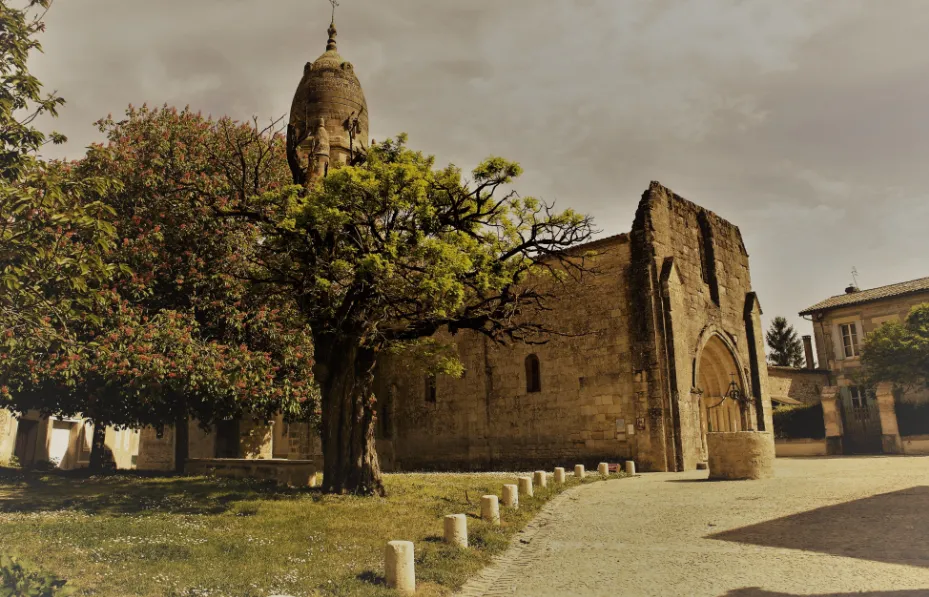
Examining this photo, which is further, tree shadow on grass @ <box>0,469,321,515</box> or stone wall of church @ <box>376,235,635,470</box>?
stone wall of church @ <box>376,235,635,470</box>

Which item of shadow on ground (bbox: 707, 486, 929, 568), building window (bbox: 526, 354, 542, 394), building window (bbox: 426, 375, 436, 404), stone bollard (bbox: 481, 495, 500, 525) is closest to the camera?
shadow on ground (bbox: 707, 486, 929, 568)

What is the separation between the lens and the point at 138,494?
42.8 ft

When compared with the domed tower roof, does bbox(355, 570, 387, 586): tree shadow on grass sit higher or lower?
lower

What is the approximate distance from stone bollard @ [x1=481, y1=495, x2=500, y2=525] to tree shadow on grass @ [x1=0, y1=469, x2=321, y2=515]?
13.2ft

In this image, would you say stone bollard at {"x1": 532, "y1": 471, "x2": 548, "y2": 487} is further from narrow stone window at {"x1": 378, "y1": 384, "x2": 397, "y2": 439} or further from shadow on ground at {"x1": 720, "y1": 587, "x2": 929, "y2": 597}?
narrow stone window at {"x1": 378, "y1": 384, "x2": 397, "y2": 439}

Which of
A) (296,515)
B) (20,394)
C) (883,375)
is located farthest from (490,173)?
(883,375)

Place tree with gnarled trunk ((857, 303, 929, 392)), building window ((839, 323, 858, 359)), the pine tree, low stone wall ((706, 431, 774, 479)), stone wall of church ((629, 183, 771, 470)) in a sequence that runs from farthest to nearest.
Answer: the pine tree, building window ((839, 323, 858, 359)), tree with gnarled trunk ((857, 303, 929, 392)), stone wall of church ((629, 183, 771, 470)), low stone wall ((706, 431, 774, 479))

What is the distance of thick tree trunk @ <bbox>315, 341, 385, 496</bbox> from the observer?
12.7 metres

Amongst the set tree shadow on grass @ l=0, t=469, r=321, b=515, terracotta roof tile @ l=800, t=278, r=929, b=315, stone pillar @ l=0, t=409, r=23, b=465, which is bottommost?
tree shadow on grass @ l=0, t=469, r=321, b=515

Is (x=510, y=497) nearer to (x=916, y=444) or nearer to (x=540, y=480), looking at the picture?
(x=540, y=480)

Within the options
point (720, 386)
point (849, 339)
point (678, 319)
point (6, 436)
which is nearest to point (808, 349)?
point (849, 339)

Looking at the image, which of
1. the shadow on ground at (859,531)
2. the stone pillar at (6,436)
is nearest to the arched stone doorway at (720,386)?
the shadow on ground at (859,531)

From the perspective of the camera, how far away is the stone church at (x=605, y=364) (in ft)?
60.5

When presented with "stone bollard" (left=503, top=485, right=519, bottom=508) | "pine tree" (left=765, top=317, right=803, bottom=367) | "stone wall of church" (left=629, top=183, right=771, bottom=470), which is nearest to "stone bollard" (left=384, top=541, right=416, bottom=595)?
"stone bollard" (left=503, top=485, right=519, bottom=508)
